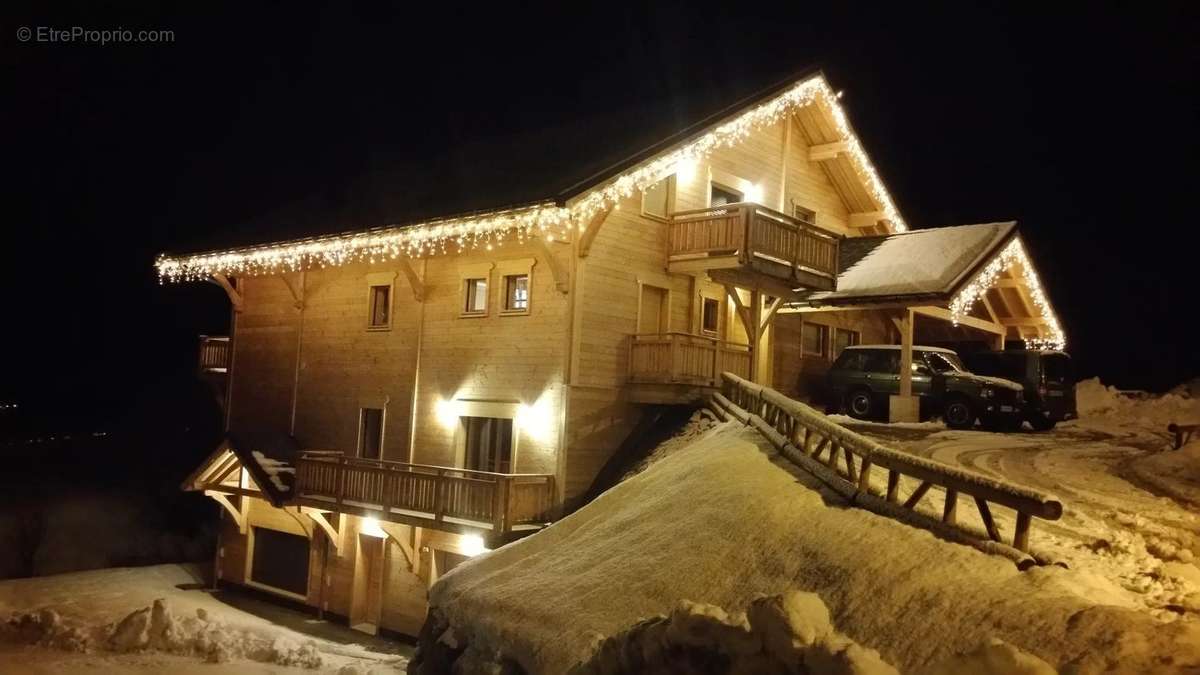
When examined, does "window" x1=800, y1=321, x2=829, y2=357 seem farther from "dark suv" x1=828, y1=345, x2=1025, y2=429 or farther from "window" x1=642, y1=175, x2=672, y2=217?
"window" x1=642, y1=175, x2=672, y2=217

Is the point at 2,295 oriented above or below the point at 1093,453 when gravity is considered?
above

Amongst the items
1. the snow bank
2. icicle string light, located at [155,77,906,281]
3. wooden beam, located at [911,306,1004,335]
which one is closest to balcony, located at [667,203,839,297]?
icicle string light, located at [155,77,906,281]

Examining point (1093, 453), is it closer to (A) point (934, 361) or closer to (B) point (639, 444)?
(A) point (934, 361)

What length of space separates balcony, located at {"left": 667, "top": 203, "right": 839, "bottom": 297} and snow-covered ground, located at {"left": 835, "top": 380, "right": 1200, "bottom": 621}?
12.0ft

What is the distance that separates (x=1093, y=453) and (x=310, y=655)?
645 inches

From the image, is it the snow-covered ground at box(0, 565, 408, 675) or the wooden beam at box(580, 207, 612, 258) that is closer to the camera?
the snow-covered ground at box(0, 565, 408, 675)

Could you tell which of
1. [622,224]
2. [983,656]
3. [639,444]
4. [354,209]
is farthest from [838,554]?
[354,209]

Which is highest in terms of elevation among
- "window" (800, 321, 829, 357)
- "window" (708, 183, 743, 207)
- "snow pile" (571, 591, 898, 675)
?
"window" (708, 183, 743, 207)

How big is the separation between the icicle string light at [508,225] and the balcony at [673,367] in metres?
3.17

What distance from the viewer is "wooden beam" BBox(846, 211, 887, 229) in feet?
89.5

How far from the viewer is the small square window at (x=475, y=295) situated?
67.1ft

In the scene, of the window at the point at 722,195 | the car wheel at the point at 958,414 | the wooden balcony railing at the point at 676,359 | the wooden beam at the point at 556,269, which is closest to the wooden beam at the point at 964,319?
the car wheel at the point at 958,414

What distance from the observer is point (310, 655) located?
17.0 meters

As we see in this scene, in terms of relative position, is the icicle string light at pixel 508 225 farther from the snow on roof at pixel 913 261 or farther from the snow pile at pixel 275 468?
the snow pile at pixel 275 468
